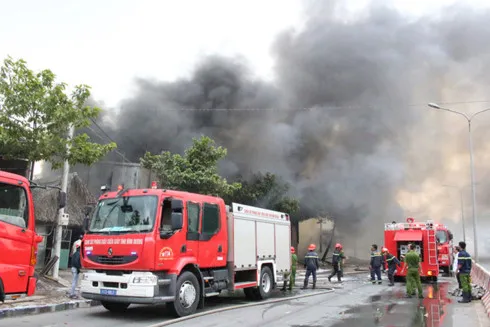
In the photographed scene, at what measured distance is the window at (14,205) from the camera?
528cm

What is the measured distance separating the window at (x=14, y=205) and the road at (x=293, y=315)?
6.54 feet

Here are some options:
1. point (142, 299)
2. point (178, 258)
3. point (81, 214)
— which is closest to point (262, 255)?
point (178, 258)

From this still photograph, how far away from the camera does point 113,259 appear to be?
6875 mm

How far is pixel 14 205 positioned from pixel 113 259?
1930 mm

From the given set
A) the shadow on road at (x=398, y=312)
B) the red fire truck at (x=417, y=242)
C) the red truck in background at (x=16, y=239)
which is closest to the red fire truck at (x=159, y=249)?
the red truck in background at (x=16, y=239)

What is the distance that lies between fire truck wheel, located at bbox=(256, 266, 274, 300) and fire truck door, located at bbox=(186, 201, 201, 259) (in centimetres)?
250

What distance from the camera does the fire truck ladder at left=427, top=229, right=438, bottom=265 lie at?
45.5 feet

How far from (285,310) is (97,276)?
3.39 m

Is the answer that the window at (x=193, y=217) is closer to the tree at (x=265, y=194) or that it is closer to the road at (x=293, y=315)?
the road at (x=293, y=315)

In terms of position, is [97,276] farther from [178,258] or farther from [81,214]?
[81,214]

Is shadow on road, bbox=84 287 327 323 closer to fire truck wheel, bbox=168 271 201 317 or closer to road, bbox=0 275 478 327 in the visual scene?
road, bbox=0 275 478 327

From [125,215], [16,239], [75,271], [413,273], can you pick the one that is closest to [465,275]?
[413,273]

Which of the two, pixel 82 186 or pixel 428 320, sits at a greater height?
pixel 82 186

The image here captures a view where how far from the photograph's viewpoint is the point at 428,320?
6.91 meters
